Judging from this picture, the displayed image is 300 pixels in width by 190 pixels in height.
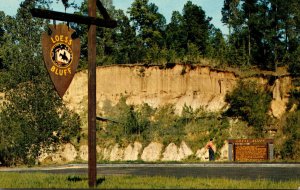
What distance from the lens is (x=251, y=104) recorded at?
44406 millimetres

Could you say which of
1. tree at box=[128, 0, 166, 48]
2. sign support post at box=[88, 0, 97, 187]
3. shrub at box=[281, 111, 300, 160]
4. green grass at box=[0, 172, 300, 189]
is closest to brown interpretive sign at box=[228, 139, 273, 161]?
shrub at box=[281, 111, 300, 160]

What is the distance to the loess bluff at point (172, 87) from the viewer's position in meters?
48.2

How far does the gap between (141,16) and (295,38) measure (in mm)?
25428

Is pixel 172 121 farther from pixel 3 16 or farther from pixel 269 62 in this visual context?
pixel 3 16

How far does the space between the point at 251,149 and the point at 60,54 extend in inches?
855

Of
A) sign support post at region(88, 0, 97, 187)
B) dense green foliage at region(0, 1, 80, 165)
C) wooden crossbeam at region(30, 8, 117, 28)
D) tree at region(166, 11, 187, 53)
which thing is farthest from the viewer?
tree at region(166, 11, 187, 53)

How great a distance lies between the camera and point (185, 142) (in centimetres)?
4369

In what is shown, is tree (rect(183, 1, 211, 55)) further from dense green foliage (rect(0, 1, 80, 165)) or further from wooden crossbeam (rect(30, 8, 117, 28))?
wooden crossbeam (rect(30, 8, 117, 28))

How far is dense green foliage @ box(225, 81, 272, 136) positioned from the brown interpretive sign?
930cm

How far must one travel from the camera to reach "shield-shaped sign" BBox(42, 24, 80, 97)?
1461 centimetres

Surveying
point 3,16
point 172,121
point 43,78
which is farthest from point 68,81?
point 3,16

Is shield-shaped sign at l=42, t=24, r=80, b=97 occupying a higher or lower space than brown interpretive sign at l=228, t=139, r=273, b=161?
higher

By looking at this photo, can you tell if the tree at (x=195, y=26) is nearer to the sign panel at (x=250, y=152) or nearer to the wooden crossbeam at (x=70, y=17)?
the sign panel at (x=250, y=152)

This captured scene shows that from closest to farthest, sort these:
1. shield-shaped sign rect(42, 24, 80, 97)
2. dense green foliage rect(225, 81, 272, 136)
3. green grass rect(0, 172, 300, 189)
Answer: green grass rect(0, 172, 300, 189), shield-shaped sign rect(42, 24, 80, 97), dense green foliage rect(225, 81, 272, 136)
